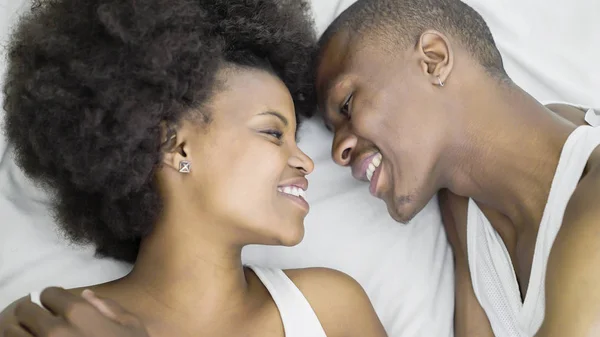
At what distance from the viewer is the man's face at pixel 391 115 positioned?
1.57m

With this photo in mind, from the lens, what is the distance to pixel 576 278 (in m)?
1.23

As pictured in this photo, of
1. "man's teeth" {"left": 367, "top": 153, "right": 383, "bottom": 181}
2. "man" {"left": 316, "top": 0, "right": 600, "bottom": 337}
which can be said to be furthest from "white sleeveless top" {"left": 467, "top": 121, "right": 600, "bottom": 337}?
"man's teeth" {"left": 367, "top": 153, "right": 383, "bottom": 181}

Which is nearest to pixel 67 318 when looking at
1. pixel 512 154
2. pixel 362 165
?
pixel 362 165

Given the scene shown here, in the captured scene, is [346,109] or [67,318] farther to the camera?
[346,109]

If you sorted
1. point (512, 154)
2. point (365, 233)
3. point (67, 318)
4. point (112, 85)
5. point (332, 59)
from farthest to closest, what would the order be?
point (365, 233) < point (332, 59) < point (512, 154) < point (112, 85) < point (67, 318)

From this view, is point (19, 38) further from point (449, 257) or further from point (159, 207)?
point (449, 257)

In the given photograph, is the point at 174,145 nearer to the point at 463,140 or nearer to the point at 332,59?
the point at 332,59

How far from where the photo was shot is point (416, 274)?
1.72m

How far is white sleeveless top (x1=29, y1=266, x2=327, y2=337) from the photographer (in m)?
1.42

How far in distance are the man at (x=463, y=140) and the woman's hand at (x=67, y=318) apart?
69cm

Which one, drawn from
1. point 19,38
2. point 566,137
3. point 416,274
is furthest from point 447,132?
point 19,38

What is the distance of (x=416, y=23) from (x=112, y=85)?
74 cm

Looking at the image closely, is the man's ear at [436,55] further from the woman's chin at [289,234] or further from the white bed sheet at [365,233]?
the woman's chin at [289,234]

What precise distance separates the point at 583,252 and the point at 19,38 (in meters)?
1.21
